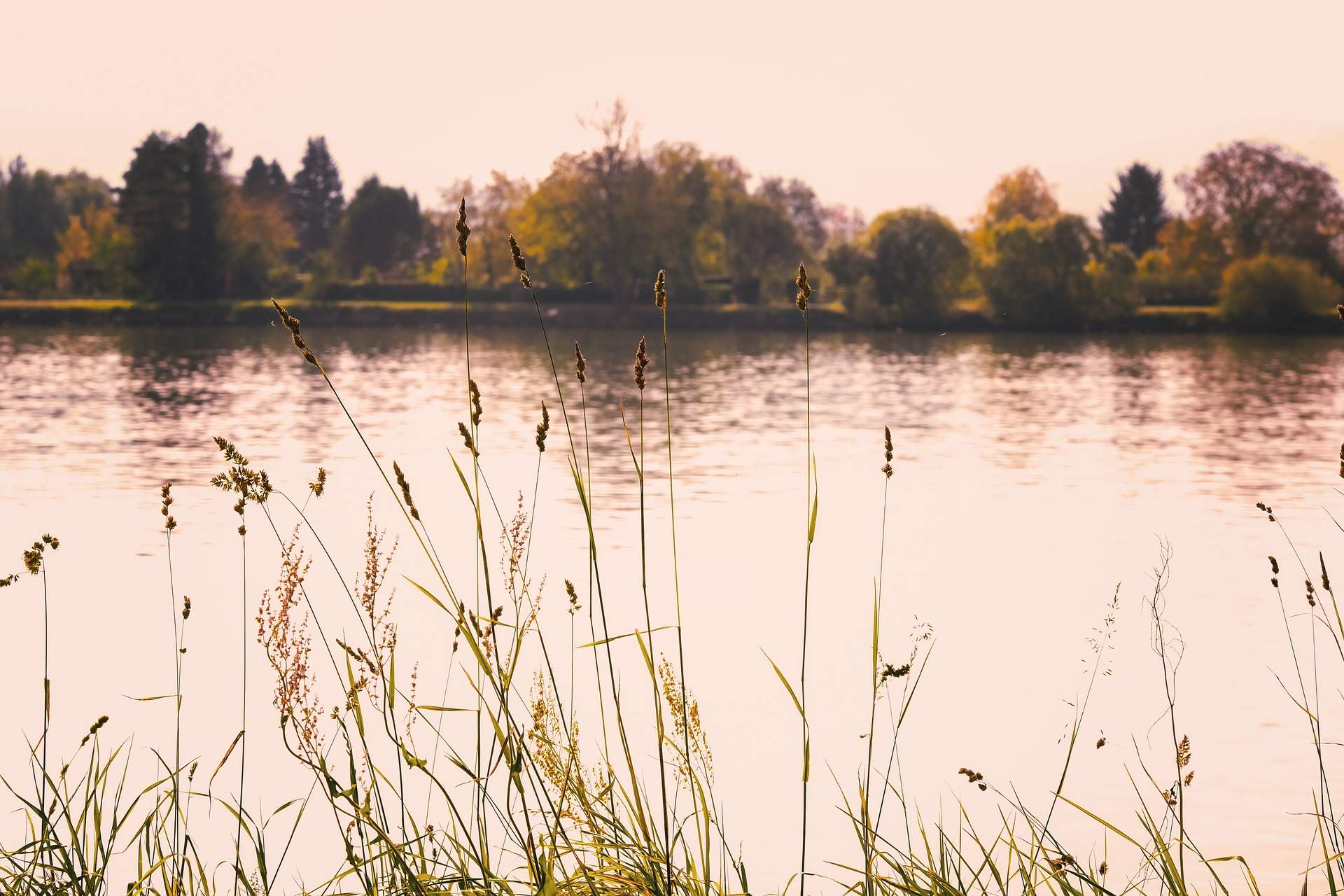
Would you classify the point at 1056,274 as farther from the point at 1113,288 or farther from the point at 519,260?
the point at 519,260

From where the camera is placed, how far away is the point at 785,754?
25.7 feet

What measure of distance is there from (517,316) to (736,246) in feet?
42.5

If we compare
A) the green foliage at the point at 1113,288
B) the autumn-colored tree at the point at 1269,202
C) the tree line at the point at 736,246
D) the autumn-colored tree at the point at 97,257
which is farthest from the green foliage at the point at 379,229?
the autumn-colored tree at the point at 1269,202

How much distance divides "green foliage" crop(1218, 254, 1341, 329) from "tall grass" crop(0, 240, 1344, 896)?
5773 cm

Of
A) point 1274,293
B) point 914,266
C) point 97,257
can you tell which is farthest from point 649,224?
point 97,257

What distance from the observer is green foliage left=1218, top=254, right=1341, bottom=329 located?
6462cm

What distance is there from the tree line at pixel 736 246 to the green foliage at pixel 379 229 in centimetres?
1167

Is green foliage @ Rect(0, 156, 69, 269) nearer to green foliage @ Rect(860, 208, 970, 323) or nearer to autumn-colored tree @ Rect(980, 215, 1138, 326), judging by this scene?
green foliage @ Rect(860, 208, 970, 323)

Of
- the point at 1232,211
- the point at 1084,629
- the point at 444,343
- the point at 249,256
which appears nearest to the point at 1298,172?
the point at 1232,211

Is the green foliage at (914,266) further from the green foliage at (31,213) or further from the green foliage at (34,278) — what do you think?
the green foliage at (31,213)

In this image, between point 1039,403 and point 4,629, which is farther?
point 1039,403

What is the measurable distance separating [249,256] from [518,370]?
42262 millimetres

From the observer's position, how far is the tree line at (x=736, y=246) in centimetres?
6844

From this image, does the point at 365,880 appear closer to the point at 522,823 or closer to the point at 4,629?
the point at 522,823
